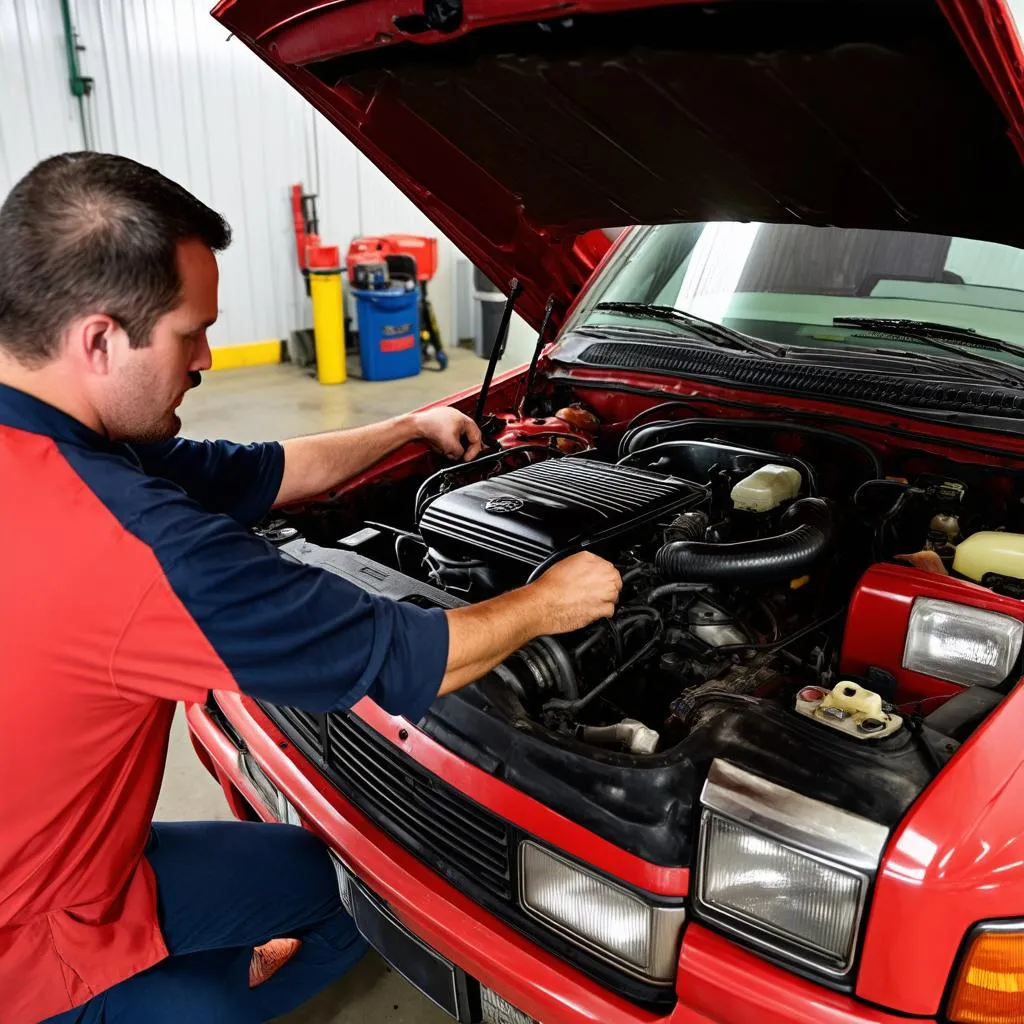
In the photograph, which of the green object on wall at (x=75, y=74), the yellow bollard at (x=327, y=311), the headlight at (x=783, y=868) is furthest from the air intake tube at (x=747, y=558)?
the green object on wall at (x=75, y=74)

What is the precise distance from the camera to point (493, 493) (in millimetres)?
1696

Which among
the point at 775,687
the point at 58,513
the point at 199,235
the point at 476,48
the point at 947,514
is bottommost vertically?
the point at 775,687

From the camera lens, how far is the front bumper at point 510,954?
0.99m

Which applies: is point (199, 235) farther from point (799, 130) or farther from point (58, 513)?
point (799, 130)

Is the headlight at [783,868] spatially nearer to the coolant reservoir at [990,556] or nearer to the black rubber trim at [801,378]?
the coolant reservoir at [990,556]

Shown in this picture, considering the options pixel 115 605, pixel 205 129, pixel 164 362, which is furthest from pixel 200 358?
pixel 205 129

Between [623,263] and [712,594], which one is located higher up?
[623,263]

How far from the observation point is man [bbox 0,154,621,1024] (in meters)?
1.07

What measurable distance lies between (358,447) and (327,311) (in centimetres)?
570

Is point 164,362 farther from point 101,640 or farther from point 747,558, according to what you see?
point 747,558

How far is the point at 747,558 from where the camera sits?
144cm

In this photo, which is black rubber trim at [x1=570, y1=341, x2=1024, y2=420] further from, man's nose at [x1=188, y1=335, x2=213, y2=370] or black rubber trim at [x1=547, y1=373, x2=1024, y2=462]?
man's nose at [x1=188, y1=335, x2=213, y2=370]

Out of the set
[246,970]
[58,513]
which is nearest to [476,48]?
[58,513]

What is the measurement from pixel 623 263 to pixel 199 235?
1.63m
